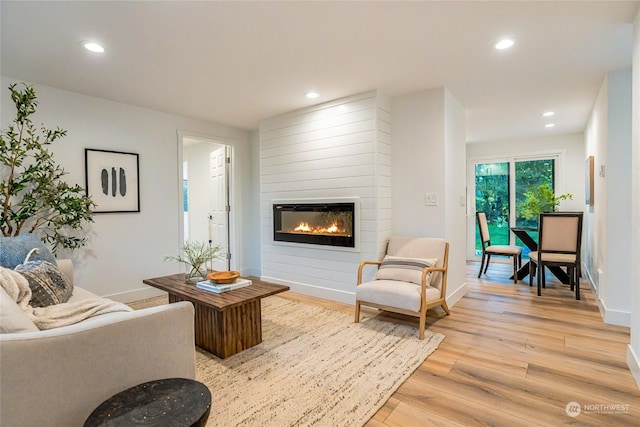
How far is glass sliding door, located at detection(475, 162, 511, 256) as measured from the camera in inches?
247

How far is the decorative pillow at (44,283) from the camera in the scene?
189 cm

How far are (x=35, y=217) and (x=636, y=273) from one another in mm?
5136

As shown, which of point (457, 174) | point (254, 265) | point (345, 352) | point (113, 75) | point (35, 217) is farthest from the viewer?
point (254, 265)

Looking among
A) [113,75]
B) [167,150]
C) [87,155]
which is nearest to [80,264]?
[87,155]

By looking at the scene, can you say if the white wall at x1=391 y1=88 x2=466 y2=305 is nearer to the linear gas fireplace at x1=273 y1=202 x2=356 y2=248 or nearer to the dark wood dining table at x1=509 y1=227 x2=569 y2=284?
the linear gas fireplace at x1=273 y1=202 x2=356 y2=248

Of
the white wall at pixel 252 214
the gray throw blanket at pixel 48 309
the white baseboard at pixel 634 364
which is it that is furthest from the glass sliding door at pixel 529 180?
the gray throw blanket at pixel 48 309

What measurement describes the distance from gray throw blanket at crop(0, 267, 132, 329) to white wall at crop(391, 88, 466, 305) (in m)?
2.93

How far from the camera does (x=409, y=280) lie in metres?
3.04

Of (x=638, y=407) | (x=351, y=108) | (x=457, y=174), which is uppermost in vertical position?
(x=351, y=108)

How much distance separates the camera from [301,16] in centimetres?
210

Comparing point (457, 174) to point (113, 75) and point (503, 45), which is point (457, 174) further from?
point (113, 75)

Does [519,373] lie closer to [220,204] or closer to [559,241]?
[559,241]

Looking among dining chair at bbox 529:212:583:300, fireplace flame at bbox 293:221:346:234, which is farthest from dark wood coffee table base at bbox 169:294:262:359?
dining chair at bbox 529:212:583:300

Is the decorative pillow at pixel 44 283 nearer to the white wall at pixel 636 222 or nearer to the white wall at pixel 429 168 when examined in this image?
the white wall at pixel 429 168
